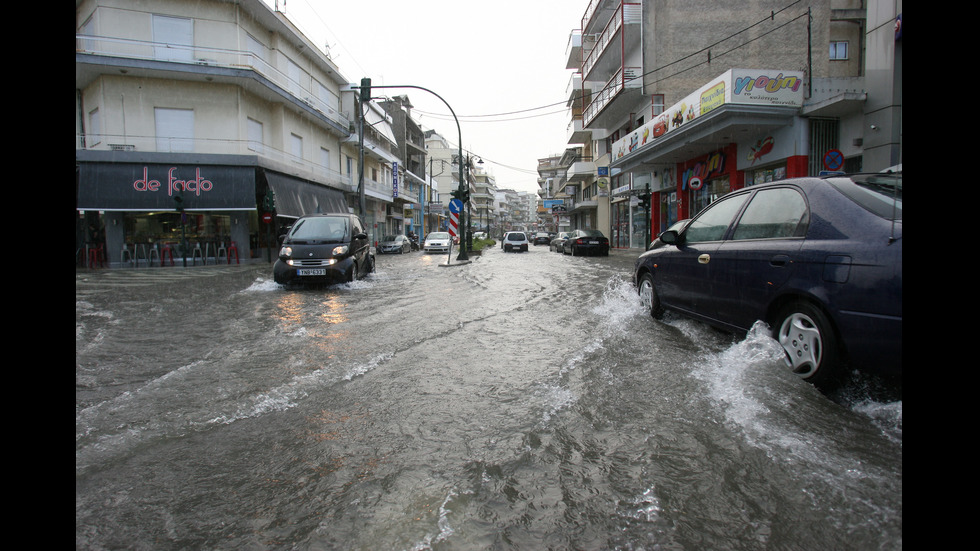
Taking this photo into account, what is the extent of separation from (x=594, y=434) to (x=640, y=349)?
2.01 m

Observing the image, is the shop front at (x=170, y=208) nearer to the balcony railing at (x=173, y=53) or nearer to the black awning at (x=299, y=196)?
the black awning at (x=299, y=196)

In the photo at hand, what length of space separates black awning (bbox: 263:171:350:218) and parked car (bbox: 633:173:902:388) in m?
20.2

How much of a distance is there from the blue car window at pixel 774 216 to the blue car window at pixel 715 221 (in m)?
0.20

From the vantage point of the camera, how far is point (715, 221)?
4816mm

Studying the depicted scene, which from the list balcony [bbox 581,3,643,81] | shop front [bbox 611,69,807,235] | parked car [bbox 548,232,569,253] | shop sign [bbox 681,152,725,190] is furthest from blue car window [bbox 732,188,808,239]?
parked car [bbox 548,232,569,253]

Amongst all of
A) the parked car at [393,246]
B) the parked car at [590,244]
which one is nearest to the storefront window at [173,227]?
the parked car at [393,246]

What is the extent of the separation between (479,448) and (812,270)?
242 centimetres

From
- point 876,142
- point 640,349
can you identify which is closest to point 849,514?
point 640,349

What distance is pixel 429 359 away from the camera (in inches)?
172

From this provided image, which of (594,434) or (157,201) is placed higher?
(157,201)

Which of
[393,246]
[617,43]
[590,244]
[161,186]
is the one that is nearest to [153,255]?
[161,186]

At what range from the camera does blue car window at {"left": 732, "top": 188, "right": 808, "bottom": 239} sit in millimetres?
3593

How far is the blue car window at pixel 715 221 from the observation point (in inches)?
179

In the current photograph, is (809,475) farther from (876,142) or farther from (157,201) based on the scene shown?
(157,201)
